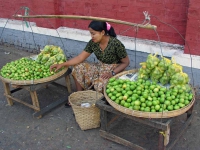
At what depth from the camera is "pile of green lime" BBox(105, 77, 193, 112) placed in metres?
2.75

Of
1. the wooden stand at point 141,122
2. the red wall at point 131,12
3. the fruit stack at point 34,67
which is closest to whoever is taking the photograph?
the wooden stand at point 141,122

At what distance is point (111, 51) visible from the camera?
3701mm

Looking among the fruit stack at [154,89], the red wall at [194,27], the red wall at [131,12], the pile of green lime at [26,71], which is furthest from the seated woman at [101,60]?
the red wall at [194,27]

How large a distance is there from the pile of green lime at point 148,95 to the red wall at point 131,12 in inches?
38.0

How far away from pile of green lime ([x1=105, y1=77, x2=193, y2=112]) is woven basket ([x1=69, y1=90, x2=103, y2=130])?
394 millimetres

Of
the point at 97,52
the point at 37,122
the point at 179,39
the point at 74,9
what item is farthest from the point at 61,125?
the point at 74,9

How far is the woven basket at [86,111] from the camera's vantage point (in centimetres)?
328

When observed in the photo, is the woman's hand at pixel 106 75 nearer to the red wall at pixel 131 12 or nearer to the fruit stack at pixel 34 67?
the fruit stack at pixel 34 67

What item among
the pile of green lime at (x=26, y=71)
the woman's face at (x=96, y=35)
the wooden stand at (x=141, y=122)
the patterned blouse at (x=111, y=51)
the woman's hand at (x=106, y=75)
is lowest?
the wooden stand at (x=141, y=122)

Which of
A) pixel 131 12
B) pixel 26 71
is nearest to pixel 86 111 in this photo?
pixel 26 71

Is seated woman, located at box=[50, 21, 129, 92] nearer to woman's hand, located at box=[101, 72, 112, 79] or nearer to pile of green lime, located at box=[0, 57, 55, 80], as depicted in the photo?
woman's hand, located at box=[101, 72, 112, 79]

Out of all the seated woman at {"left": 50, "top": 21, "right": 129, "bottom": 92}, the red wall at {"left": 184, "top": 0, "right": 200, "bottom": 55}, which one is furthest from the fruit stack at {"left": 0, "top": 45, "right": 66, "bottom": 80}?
the red wall at {"left": 184, "top": 0, "right": 200, "bottom": 55}

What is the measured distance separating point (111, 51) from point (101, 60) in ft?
0.87

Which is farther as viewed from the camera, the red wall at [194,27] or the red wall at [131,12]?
the red wall at [131,12]
